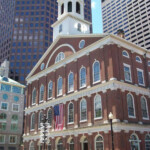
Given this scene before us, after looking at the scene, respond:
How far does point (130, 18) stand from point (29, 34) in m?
57.7

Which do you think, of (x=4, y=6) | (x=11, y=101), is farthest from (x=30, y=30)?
(x=11, y=101)

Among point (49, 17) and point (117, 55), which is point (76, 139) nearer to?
point (117, 55)

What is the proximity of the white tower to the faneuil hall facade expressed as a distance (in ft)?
3.92

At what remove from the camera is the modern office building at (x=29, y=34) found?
336ft

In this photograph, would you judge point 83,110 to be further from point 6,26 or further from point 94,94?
point 6,26

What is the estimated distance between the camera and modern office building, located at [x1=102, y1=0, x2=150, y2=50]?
4698 inches

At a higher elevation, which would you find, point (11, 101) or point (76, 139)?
point (11, 101)

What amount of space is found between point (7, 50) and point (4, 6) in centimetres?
2876

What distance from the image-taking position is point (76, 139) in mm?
32031

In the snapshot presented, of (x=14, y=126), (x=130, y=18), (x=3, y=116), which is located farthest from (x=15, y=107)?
(x=130, y=18)

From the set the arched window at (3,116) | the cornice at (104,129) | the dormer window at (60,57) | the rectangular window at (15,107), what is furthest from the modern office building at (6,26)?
the cornice at (104,129)

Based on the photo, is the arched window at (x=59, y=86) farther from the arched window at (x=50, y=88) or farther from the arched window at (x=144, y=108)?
the arched window at (x=144, y=108)

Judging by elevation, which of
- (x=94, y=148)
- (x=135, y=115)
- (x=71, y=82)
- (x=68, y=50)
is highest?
(x=68, y=50)

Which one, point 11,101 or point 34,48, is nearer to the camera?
point 11,101
